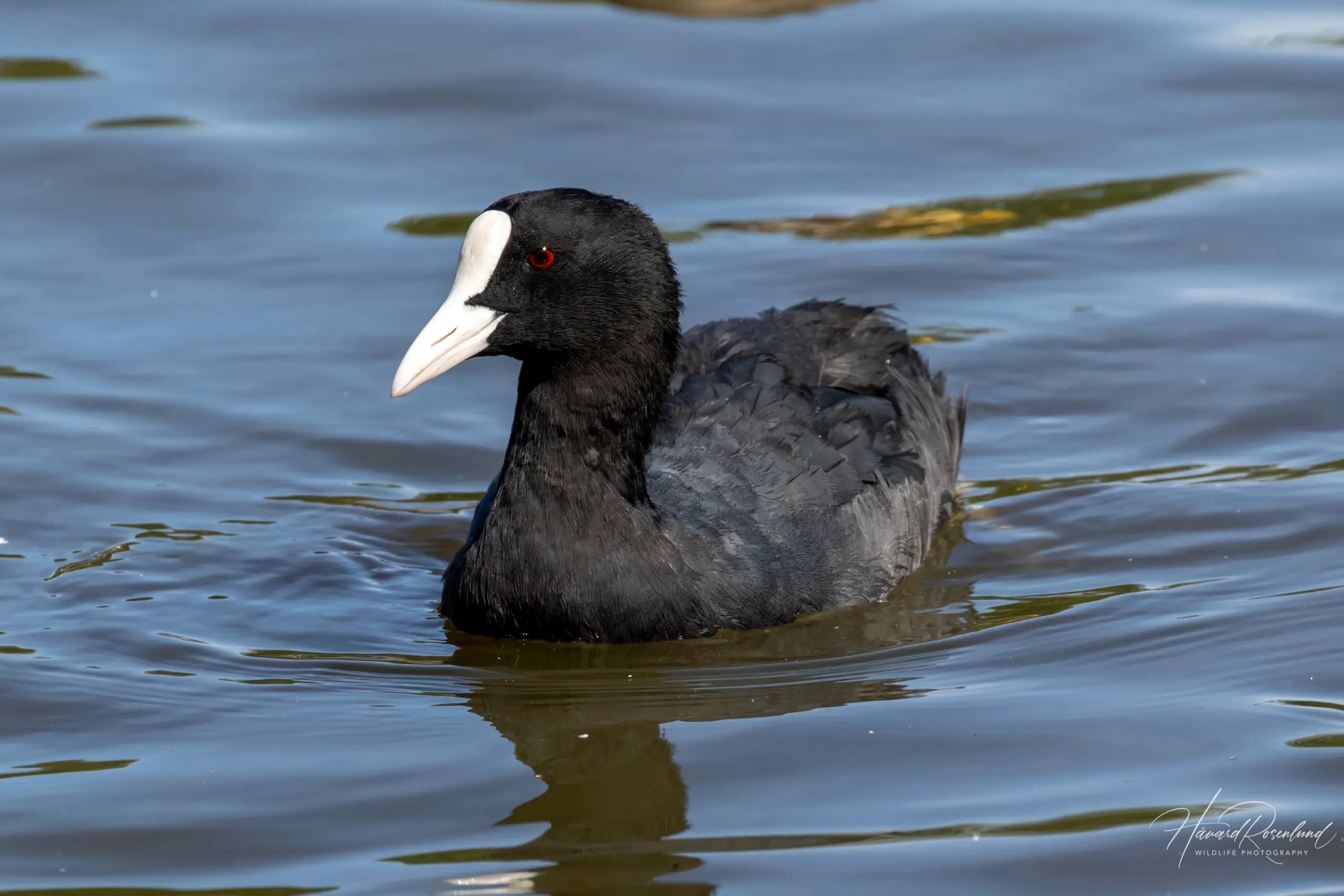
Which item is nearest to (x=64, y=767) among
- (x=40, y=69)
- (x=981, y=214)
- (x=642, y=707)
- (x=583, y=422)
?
(x=642, y=707)

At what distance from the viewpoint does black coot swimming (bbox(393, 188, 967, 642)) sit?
212 inches

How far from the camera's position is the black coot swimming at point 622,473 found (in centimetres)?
538

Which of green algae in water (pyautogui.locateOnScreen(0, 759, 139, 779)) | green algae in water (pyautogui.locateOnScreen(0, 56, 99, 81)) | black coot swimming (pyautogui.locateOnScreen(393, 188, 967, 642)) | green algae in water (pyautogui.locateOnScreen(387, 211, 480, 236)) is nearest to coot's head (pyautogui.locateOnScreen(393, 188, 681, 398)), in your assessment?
black coot swimming (pyautogui.locateOnScreen(393, 188, 967, 642))

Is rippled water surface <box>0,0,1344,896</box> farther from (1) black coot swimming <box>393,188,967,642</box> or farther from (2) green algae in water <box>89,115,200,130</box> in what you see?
(1) black coot swimming <box>393,188,967,642</box>

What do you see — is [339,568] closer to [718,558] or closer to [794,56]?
[718,558]

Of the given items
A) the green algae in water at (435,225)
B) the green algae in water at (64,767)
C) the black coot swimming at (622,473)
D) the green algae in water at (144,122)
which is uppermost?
the green algae in water at (144,122)

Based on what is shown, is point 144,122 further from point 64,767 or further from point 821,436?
point 64,767

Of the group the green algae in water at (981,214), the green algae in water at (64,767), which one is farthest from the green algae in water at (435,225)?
the green algae in water at (64,767)

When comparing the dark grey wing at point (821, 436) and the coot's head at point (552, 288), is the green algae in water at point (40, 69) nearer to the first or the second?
the dark grey wing at point (821, 436)

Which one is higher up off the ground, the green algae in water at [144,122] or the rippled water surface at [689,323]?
the green algae in water at [144,122]

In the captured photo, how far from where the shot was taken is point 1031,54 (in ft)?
36.0

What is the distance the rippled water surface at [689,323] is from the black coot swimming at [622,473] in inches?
5.8

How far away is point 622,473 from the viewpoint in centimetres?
562

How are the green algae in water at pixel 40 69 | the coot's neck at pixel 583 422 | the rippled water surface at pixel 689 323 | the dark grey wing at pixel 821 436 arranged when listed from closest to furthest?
the rippled water surface at pixel 689 323 → the coot's neck at pixel 583 422 → the dark grey wing at pixel 821 436 → the green algae in water at pixel 40 69
